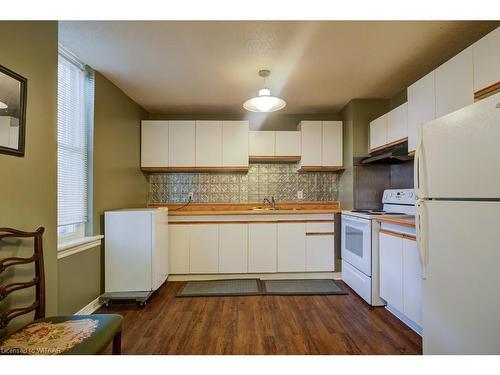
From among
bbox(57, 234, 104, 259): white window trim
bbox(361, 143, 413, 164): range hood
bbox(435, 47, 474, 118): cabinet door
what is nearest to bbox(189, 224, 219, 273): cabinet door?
bbox(57, 234, 104, 259): white window trim

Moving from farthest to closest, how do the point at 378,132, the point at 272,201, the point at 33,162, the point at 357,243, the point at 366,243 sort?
the point at 272,201 → the point at 378,132 → the point at 357,243 → the point at 366,243 → the point at 33,162

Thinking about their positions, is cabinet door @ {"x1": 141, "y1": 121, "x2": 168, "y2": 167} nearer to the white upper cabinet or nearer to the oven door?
the oven door

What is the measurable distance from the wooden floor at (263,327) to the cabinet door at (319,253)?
506 mm

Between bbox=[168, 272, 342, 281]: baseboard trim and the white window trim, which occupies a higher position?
the white window trim

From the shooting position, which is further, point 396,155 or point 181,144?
point 181,144

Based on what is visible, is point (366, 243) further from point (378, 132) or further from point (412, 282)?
point (378, 132)

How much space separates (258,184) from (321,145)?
1.08 m

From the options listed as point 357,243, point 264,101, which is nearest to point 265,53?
point 264,101

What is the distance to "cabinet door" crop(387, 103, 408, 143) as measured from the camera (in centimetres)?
240

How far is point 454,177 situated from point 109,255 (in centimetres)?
288

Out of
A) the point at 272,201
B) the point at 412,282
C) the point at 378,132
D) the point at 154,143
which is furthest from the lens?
the point at 272,201

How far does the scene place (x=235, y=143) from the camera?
3.35 metres

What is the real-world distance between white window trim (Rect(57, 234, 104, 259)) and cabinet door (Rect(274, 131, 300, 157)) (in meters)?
2.39
